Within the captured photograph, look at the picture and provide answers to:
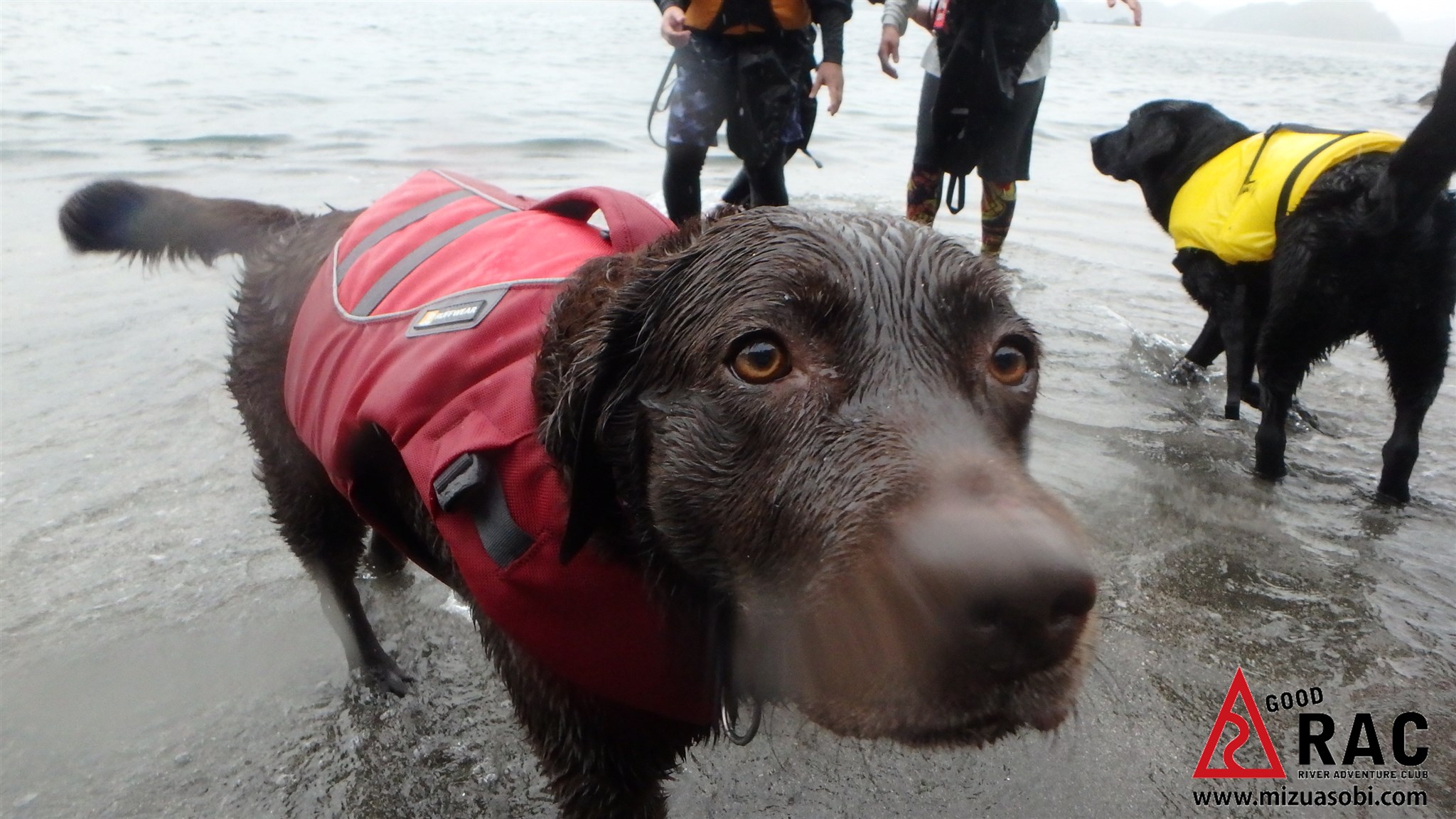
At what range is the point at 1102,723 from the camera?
250 cm

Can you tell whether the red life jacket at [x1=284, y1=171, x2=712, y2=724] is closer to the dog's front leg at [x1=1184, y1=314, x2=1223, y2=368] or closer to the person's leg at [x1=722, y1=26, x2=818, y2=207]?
the person's leg at [x1=722, y1=26, x2=818, y2=207]

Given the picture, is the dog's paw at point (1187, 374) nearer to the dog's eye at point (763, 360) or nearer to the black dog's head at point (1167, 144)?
the black dog's head at point (1167, 144)

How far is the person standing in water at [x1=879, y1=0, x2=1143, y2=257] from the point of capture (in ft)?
16.5

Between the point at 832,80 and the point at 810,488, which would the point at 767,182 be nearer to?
the point at 832,80

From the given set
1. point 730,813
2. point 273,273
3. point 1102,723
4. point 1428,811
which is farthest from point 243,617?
point 1428,811

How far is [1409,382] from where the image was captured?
3.69 meters

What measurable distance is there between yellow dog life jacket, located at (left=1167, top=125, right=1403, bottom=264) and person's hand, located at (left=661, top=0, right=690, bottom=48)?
2.77 meters

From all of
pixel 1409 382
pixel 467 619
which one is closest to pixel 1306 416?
pixel 1409 382

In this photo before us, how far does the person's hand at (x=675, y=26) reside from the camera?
4.39m

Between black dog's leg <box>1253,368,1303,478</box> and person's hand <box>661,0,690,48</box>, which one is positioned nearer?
black dog's leg <box>1253,368,1303,478</box>

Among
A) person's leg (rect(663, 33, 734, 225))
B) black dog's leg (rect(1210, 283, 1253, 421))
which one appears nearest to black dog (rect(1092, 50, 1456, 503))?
black dog's leg (rect(1210, 283, 1253, 421))

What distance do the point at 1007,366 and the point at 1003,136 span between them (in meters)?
4.27

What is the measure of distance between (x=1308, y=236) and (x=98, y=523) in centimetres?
500

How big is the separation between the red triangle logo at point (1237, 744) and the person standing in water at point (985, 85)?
10.3 feet
